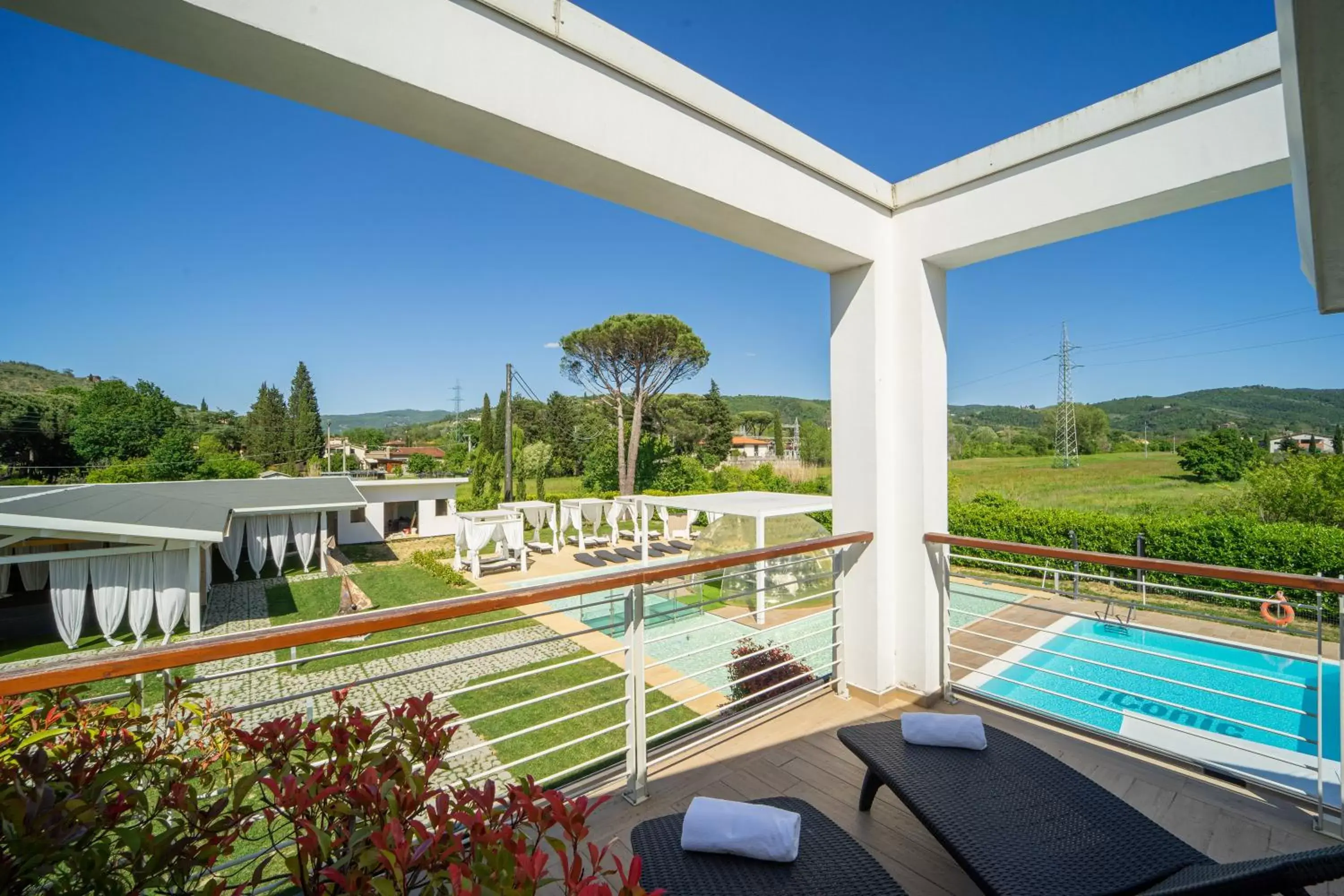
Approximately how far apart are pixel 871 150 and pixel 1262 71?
24.4ft

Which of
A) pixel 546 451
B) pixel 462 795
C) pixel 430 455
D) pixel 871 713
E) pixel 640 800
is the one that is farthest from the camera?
pixel 430 455

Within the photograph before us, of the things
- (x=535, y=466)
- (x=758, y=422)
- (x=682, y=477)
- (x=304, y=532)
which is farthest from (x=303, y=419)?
(x=758, y=422)

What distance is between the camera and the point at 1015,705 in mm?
2725

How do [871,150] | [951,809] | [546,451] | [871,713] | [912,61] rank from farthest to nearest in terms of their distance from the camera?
[546,451] → [871,150] → [912,61] → [871,713] → [951,809]

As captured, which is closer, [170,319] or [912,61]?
[912,61]

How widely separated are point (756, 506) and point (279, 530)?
11094 millimetres

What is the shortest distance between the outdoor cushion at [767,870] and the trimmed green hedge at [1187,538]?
6.50 metres

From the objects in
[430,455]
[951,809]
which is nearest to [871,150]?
[951,809]

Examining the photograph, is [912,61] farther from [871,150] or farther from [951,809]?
[951,809]

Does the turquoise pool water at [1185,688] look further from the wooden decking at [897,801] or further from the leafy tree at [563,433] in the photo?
the leafy tree at [563,433]

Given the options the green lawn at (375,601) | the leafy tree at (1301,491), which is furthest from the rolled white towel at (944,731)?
the leafy tree at (1301,491)

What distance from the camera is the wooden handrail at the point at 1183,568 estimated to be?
5.91ft

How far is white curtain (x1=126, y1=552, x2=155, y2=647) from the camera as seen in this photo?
8.70 metres

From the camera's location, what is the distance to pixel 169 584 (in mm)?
8953
